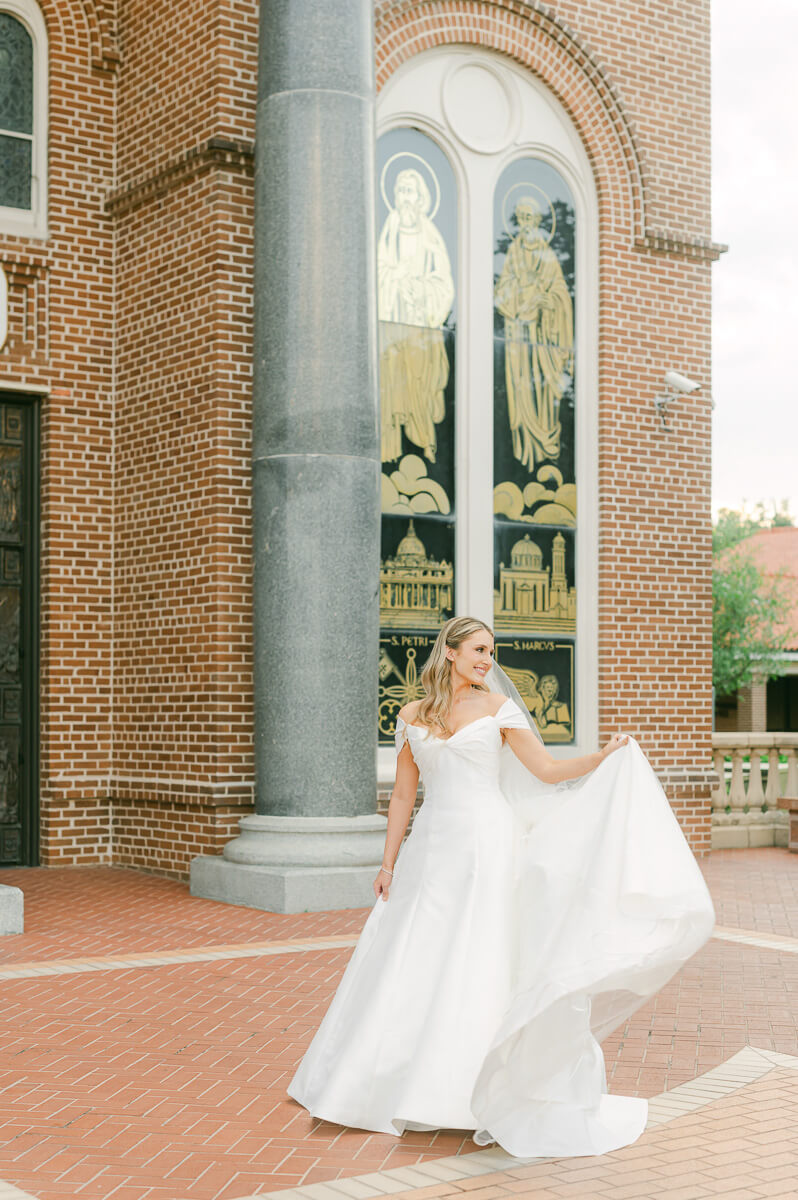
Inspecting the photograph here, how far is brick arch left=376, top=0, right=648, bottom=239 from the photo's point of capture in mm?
12406

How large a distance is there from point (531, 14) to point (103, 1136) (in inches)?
424

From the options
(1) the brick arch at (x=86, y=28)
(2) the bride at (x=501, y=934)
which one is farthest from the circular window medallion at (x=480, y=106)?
(2) the bride at (x=501, y=934)

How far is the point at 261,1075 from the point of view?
5941mm

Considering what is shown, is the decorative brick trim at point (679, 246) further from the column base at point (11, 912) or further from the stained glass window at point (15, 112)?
the column base at point (11, 912)

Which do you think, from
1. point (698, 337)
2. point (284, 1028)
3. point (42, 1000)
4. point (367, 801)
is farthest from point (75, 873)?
point (698, 337)

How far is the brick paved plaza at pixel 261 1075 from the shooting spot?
4730mm

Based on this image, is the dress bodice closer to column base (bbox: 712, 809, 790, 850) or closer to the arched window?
the arched window

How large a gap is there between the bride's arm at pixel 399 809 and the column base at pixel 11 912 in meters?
4.18

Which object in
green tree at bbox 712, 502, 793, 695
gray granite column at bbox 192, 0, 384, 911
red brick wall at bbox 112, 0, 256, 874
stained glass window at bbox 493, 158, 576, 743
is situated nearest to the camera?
gray granite column at bbox 192, 0, 384, 911

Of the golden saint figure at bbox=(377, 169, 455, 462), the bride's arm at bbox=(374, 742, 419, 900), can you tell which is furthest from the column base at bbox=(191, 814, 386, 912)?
the bride's arm at bbox=(374, 742, 419, 900)

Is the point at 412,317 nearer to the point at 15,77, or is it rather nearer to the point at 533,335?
the point at 533,335

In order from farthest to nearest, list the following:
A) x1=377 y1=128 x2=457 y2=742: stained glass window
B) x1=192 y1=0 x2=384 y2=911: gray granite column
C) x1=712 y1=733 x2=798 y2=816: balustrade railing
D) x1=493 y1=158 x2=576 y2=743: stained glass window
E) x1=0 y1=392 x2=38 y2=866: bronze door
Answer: x1=712 y1=733 x2=798 y2=816: balustrade railing < x1=493 y1=158 x2=576 y2=743: stained glass window < x1=0 y1=392 x2=38 y2=866: bronze door < x1=377 y1=128 x2=457 y2=742: stained glass window < x1=192 y1=0 x2=384 y2=911: gray granite column

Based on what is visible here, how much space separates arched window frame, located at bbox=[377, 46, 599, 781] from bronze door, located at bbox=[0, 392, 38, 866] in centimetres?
299

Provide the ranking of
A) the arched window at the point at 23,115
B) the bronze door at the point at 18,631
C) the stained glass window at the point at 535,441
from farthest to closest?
1. the stained glass window at the point at 535,441
2. the arched window at the point at 23,115
3. the bronze door at the point at 18,631
